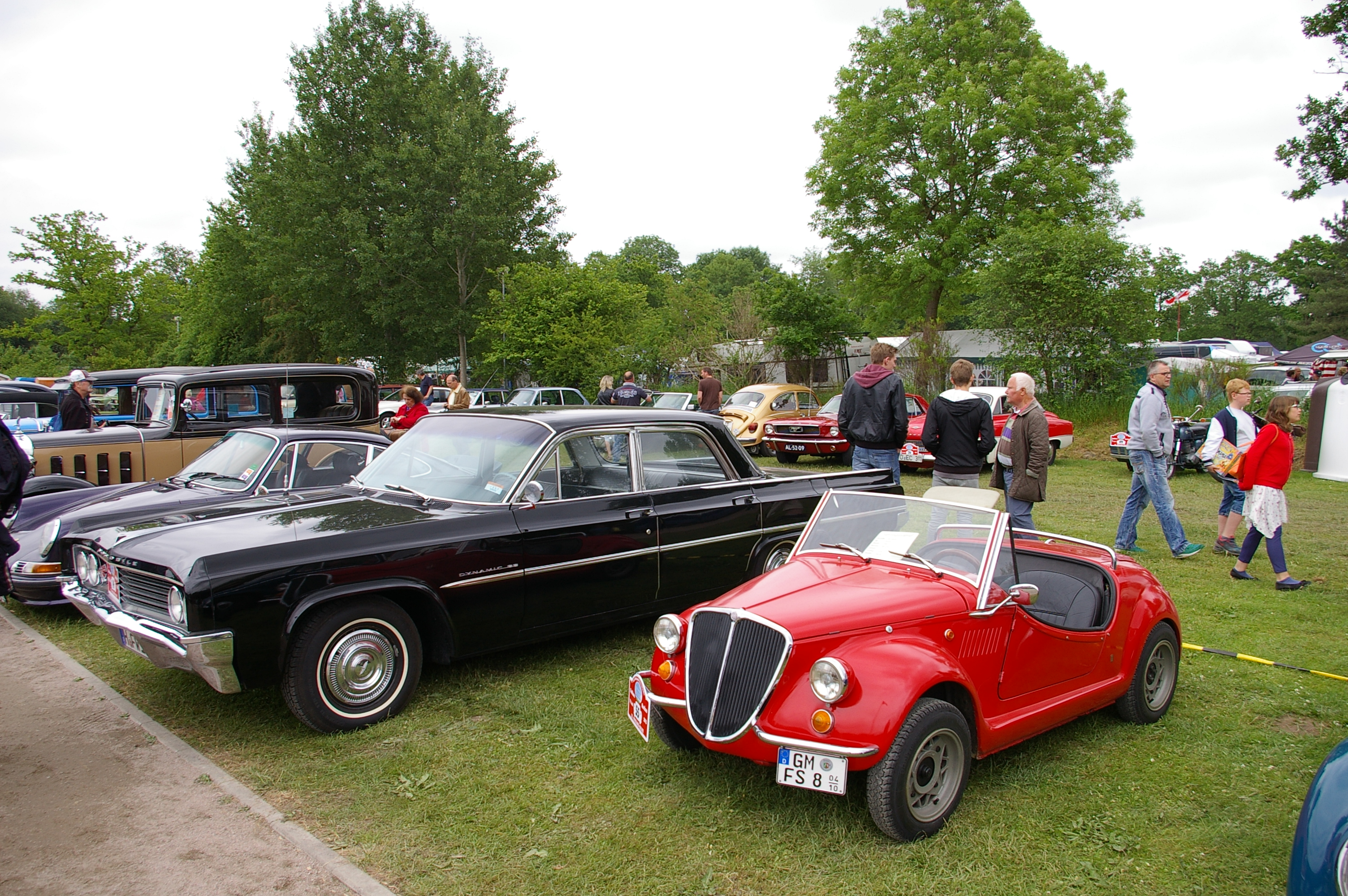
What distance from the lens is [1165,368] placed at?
26.9 ft

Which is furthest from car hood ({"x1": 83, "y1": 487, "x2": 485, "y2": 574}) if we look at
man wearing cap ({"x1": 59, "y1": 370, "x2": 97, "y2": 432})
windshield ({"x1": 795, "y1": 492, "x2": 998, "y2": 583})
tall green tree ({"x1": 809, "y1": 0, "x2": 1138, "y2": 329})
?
tall green tree ({"x1": 809, "y1": 0, "x2": 1138, "y2": 329})

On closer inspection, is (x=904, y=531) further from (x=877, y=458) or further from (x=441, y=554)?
(x=877, y=458)

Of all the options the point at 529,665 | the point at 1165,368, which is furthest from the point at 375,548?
the point at 1165,368

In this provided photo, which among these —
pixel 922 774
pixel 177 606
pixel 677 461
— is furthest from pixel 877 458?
pixel 177 606

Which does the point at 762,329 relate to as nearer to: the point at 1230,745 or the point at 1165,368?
the point at 1165,368

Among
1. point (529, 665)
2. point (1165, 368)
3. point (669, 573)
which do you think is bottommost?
point (529, 665)

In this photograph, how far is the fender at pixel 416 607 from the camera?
4.12m

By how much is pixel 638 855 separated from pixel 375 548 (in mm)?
2157

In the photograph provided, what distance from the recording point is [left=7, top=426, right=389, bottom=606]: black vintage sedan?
607 centimetres

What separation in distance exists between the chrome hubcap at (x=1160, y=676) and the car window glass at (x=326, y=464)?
5615 millimetres

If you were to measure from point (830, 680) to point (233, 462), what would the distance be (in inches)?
218

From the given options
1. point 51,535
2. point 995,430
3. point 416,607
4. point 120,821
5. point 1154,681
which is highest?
point 995,430

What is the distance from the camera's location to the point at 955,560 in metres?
3.88

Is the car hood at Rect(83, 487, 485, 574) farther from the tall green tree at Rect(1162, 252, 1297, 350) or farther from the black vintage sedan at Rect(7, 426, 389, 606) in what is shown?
the tall green tree at Rect(1162, 252, 1297, 350)
